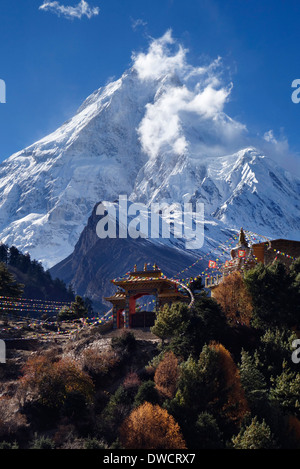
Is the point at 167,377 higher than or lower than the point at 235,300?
lower

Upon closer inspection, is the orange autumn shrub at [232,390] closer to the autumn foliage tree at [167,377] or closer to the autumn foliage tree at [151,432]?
the autumn foliage tree at [167,377]

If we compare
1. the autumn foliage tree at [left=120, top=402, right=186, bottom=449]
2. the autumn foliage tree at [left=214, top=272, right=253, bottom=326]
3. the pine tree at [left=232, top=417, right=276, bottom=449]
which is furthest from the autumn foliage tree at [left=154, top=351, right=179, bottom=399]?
the autumn foliage tree at [left=214, top=272, right=253, bottom=326]

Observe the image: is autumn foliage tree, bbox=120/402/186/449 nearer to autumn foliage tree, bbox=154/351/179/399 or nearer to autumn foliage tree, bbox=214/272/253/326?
autumn foliage tree, bbox=154/351/179/399

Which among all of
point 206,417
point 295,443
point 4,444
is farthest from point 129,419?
point 295,443

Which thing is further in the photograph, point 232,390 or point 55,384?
point 55,384

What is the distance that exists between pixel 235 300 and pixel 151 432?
51.4 feet

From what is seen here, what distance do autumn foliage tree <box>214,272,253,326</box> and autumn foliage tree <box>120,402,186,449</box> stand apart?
42.6 ft

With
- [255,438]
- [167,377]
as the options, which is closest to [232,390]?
[255,438]

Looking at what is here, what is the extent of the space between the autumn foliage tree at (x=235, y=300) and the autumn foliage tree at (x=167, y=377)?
7975 millimetres

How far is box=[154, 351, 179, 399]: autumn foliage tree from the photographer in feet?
120

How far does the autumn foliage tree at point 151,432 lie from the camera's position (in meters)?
32.1

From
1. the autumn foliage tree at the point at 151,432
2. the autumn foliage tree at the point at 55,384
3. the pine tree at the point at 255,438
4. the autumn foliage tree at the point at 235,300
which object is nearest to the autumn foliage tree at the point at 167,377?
the autumn foliage tree at the point at 151,432

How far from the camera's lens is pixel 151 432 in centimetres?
3228

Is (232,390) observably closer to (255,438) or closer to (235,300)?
(255,438)
